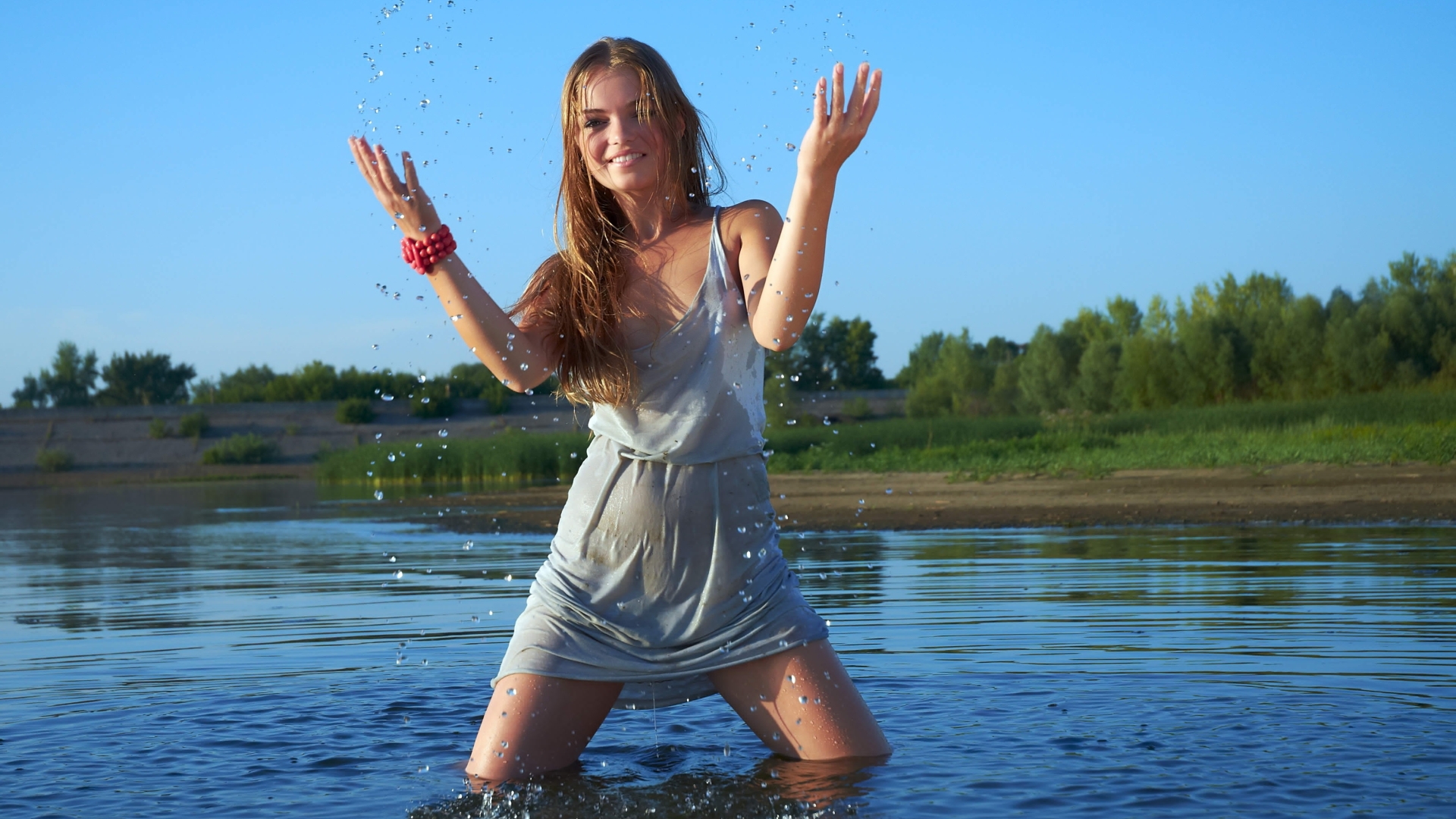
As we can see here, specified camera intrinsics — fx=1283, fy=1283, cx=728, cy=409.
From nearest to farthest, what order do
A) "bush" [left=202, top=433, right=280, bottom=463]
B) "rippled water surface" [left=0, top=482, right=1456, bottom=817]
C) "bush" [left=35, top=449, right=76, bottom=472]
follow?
1. "rippled water surface" [left=0, top=482, right=1456, bottom=817]
2. "bush" [left=35, top=449, right=76, bottom=472]
3. "bush" [left=202, top=433, right=280, bottom=463]

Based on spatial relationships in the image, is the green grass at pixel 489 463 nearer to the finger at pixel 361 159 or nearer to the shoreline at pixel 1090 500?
the shoreline at pixel 1090 500

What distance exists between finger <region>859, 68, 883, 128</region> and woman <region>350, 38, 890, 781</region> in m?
0.49

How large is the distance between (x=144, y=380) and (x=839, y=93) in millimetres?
75491

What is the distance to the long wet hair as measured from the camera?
3.18 metres

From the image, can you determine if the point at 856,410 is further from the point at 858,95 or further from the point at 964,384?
the point at 858,95

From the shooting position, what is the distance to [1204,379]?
126 ft

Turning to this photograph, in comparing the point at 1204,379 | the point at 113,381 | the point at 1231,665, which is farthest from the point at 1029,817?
the point at 113,381

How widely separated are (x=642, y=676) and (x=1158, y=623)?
376 cm

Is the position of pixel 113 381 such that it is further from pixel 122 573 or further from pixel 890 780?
pixel 890 780

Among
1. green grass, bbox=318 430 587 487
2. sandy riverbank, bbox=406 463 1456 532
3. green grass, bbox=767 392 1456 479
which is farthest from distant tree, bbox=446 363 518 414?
sandy riverbank, bbox=406 463 1456 532

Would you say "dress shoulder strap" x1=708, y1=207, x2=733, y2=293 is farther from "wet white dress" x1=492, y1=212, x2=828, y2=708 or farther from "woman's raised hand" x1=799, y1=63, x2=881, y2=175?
"woman's raised hand" x1=799, y1=63, x2=881, y2=175

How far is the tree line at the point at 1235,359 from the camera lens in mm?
32688

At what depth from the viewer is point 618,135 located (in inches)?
125

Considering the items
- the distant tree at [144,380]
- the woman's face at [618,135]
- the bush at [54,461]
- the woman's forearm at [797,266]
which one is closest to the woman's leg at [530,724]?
the woman's forearm at [797,266]
